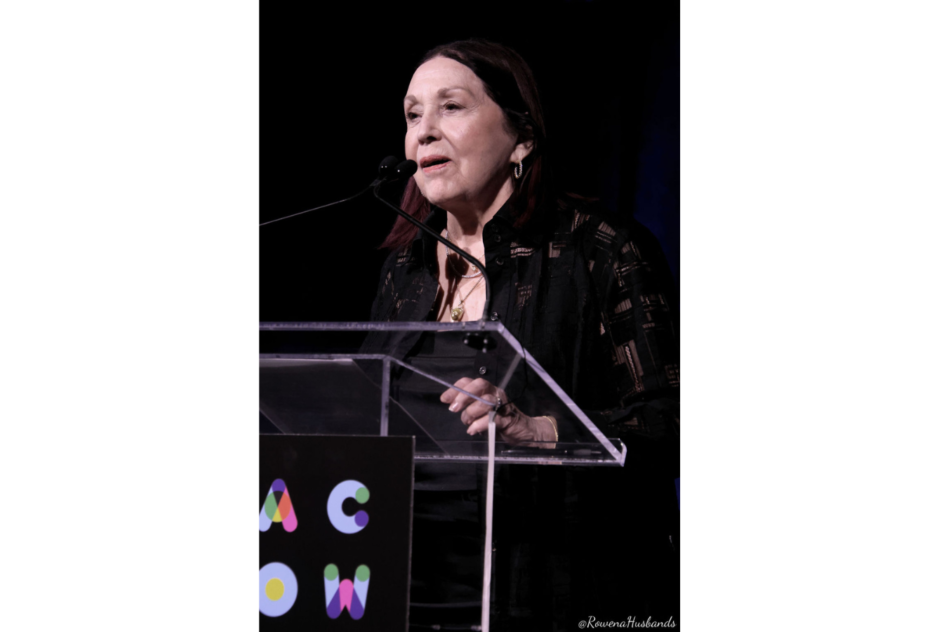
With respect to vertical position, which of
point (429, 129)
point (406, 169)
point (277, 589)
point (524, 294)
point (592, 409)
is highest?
point (429, 129)

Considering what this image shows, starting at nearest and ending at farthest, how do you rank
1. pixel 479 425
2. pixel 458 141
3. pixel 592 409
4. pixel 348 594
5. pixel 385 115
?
pixel 348 594, pixel 479 425, pixel 592 409, pixel 458 141, pixel 385 115

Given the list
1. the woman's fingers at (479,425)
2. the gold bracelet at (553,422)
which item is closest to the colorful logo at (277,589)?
the woman's fingers at (479,425)

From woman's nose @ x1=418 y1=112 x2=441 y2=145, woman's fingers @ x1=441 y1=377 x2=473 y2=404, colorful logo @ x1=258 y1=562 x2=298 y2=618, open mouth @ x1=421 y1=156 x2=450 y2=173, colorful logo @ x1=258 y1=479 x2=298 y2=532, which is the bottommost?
colorful logo @ x1=258 y1=562 x2=298 y2=618

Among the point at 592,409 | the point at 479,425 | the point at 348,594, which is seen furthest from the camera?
the point at 592,409

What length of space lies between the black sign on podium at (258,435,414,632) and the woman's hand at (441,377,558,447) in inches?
5.1

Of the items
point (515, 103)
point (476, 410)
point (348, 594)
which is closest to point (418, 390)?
point (476, 410)

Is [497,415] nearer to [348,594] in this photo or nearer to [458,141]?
[348,594]

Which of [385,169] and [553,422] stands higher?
[385,169]

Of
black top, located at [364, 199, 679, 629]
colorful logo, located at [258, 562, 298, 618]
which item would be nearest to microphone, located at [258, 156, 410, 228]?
black top, located at [364, 199, 679, 629]

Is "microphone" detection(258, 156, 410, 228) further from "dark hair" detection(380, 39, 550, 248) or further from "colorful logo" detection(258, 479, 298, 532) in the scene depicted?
"colorful logo" detection(258, 479, 298, 532)

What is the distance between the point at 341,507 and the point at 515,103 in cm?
125

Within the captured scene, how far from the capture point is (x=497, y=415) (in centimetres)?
144

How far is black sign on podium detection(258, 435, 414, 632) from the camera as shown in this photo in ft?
4.42

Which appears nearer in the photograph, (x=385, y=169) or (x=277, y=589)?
(x=277, y=589)
